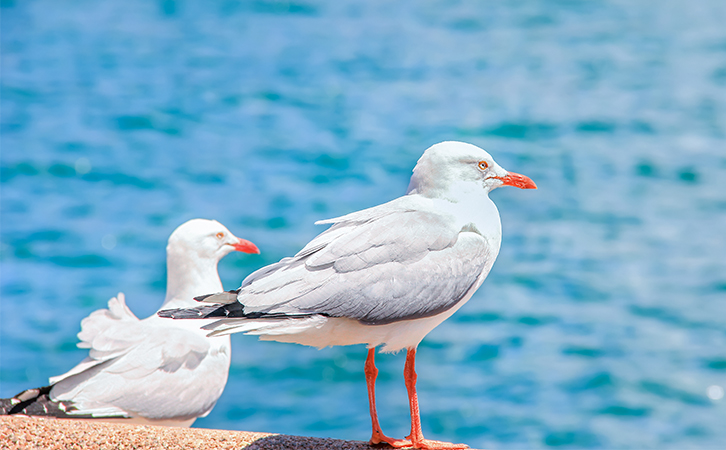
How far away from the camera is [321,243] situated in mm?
2719

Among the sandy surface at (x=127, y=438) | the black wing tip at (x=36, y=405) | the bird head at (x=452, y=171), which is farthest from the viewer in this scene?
the black wing tip at (x=36, y=405)

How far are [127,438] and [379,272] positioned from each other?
3.65 ft

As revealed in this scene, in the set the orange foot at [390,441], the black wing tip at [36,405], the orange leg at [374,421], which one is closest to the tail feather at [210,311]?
the orange leg at [374,421]

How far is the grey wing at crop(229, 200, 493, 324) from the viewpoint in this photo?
98.2 inches

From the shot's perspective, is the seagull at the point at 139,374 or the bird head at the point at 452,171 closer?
the bird head at the point at 452,171

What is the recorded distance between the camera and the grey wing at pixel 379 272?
2.49 meters

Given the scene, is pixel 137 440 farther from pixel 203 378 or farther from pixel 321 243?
pixel 203 378

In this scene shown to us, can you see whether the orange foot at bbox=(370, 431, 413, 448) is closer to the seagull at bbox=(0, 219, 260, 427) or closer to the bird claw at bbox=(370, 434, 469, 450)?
the bird claw at bbox=(370, 434, 469, 450)

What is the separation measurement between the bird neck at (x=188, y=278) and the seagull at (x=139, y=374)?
0.50 feet

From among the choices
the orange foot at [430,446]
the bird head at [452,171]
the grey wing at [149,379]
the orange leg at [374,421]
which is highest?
the bird head at [452,171]

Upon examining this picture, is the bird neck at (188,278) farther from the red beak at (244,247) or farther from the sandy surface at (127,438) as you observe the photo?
the sandy surface at (127,438)

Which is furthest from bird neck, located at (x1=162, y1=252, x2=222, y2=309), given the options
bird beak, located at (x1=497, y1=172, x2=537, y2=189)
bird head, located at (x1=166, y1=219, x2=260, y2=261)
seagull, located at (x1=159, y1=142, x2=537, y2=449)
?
bird beak, located at (x1=497, y1=172, x2=537, y2=189)

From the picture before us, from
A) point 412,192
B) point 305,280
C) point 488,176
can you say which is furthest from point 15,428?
point 488,176

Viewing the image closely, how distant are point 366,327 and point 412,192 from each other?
2.09 feet
